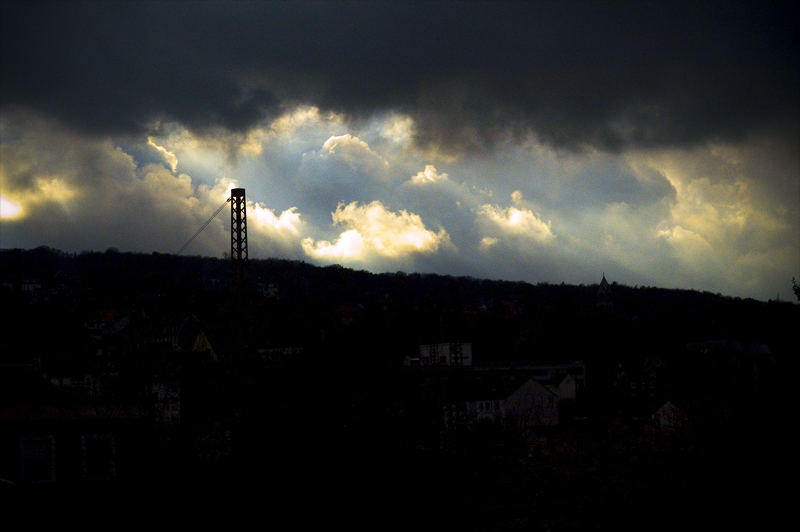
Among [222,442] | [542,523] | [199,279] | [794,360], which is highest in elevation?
[199,279]

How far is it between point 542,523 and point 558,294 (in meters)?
141

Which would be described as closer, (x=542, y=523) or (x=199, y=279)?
(x=542, y=523)

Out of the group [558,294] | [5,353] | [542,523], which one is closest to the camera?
[542,523]

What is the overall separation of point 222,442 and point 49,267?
364ft

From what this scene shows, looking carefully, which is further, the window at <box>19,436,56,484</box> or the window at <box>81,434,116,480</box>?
the window at <box>81,434,116,480</box>

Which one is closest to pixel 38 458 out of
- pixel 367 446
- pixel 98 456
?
pixel 98 456

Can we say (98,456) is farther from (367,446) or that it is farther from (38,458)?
(367,446)

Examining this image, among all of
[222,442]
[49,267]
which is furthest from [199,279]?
[222,442]

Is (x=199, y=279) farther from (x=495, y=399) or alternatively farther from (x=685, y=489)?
(x=685, y=489)

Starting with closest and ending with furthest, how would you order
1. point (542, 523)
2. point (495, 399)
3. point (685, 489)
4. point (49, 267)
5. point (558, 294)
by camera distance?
point (685, 489) < point (542, 523) < point (495, 399) < point (49, 267) < point (558, 294)

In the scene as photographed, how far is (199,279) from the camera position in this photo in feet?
438

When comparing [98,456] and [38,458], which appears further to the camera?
[98,456]

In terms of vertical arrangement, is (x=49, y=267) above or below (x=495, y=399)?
above

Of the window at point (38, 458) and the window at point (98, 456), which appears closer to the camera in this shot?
the window at point (38, 458)
